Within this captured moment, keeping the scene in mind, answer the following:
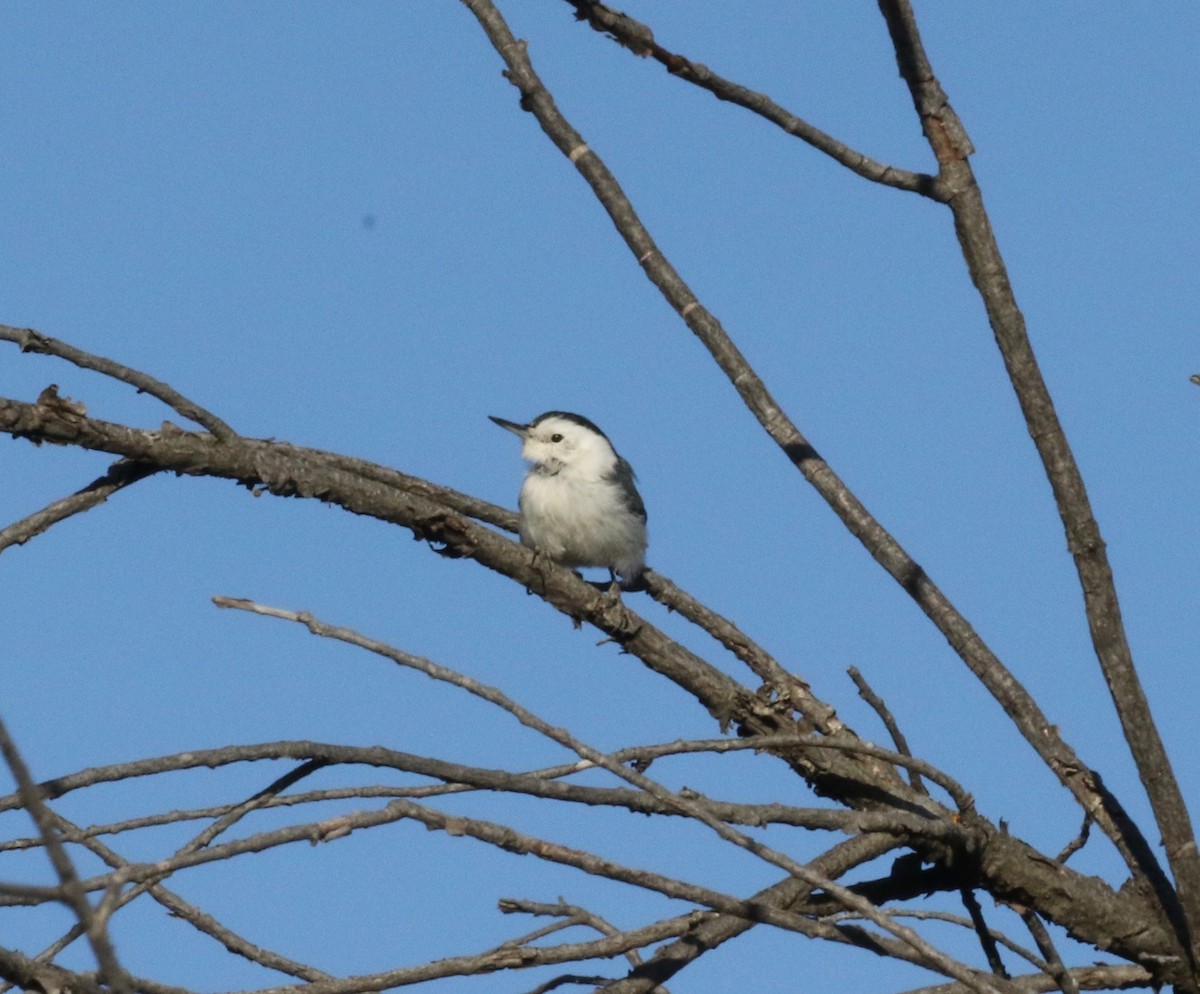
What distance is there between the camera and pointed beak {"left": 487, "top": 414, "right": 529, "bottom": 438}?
304 inches

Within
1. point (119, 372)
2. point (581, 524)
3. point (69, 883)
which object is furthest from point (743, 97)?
point (581, 524)

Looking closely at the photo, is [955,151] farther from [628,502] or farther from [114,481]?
[628,502]

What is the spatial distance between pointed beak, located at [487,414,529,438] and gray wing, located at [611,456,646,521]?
0.46 metres

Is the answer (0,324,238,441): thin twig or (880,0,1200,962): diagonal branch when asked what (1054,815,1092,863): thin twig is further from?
(0,324,238,441): thin twig

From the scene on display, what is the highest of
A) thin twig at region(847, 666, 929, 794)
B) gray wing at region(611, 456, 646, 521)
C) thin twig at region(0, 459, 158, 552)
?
gray wing at region(611, 456, 646, 521)

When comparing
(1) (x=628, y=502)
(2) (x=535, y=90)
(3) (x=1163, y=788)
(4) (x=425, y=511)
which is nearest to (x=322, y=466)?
(4) (x=425, y=511)

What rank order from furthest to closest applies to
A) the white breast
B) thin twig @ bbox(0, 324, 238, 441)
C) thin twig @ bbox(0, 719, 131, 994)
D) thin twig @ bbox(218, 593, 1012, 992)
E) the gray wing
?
the gray wing < the white breast < thin twig @ bbox(0, 324, 238, 441) < thin twig @ bbox(218, 593, 1012, 992) < thin twig @ bbox(0, 719, 131, 994)

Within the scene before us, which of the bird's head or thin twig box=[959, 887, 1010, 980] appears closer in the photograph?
thin twig box=[959, 887, 1010, 980]

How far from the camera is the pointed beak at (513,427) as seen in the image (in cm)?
773

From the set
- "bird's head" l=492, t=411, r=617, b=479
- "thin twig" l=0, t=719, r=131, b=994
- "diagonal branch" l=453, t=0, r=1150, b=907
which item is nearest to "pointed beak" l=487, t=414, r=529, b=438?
"bird's head" l=492, t=411, r=617, b=479

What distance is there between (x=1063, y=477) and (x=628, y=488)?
425 centimetres

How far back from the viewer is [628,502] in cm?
723

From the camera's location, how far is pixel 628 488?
743 cm

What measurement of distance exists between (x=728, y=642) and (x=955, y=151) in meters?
1.49
